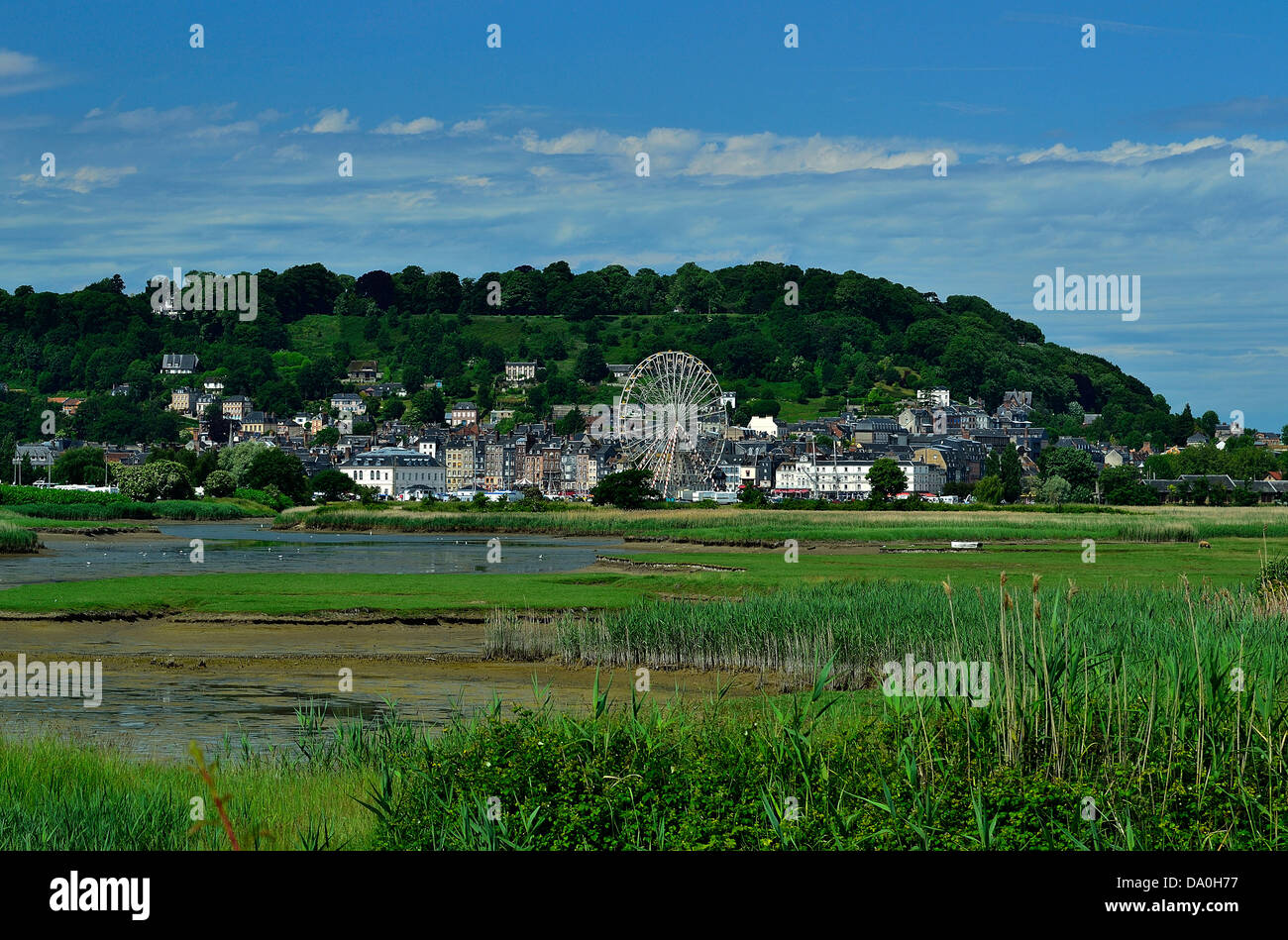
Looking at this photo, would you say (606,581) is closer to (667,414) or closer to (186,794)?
(186,794)

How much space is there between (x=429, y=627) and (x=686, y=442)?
109m

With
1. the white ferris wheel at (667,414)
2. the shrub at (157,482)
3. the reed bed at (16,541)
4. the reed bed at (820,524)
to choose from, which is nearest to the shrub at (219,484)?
the shrub at (157,482)

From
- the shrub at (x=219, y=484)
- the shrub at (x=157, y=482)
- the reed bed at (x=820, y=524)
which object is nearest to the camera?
the reed bed at (x=820, y=524)

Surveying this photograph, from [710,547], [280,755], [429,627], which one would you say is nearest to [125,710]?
[280,755]

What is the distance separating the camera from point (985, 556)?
214ft

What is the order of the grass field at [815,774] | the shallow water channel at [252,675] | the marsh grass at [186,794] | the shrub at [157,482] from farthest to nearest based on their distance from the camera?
the shrub at [157,482]
the shallow water channel at [252,675]
the marsh grass at [186,794]
the grass field at [815,774]

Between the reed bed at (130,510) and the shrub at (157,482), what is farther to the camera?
the shrub at (157,482)

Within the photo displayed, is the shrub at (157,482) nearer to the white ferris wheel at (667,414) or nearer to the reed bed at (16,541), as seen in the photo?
the white ferris wheel at (667,414)

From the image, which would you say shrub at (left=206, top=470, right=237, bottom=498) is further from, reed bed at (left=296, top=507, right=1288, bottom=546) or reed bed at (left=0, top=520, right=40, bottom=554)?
reed bed at (left=0, top=520, right=40, bottom=554)

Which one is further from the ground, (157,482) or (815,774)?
(157,482)

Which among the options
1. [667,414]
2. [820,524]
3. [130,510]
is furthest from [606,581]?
[667,414]
